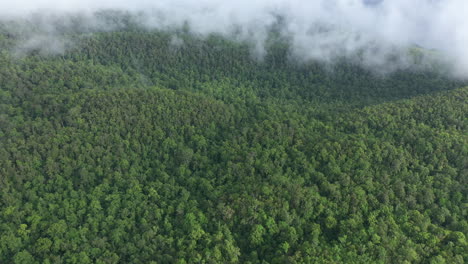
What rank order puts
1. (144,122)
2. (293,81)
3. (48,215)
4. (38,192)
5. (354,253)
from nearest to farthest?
(354,253) → (48,215) → (38,192) → (144,122) → (293,81)

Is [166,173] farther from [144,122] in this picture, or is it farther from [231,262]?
[231,262]

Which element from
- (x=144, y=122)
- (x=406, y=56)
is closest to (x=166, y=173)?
(x=144, y=122)

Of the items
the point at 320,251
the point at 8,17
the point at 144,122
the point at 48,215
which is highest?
the point at 8,17

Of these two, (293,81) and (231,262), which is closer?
(231,262)

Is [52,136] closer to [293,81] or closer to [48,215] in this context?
[48,215]

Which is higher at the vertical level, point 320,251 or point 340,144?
point 340,144

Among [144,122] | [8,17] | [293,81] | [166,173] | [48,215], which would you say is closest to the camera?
[48,215]
